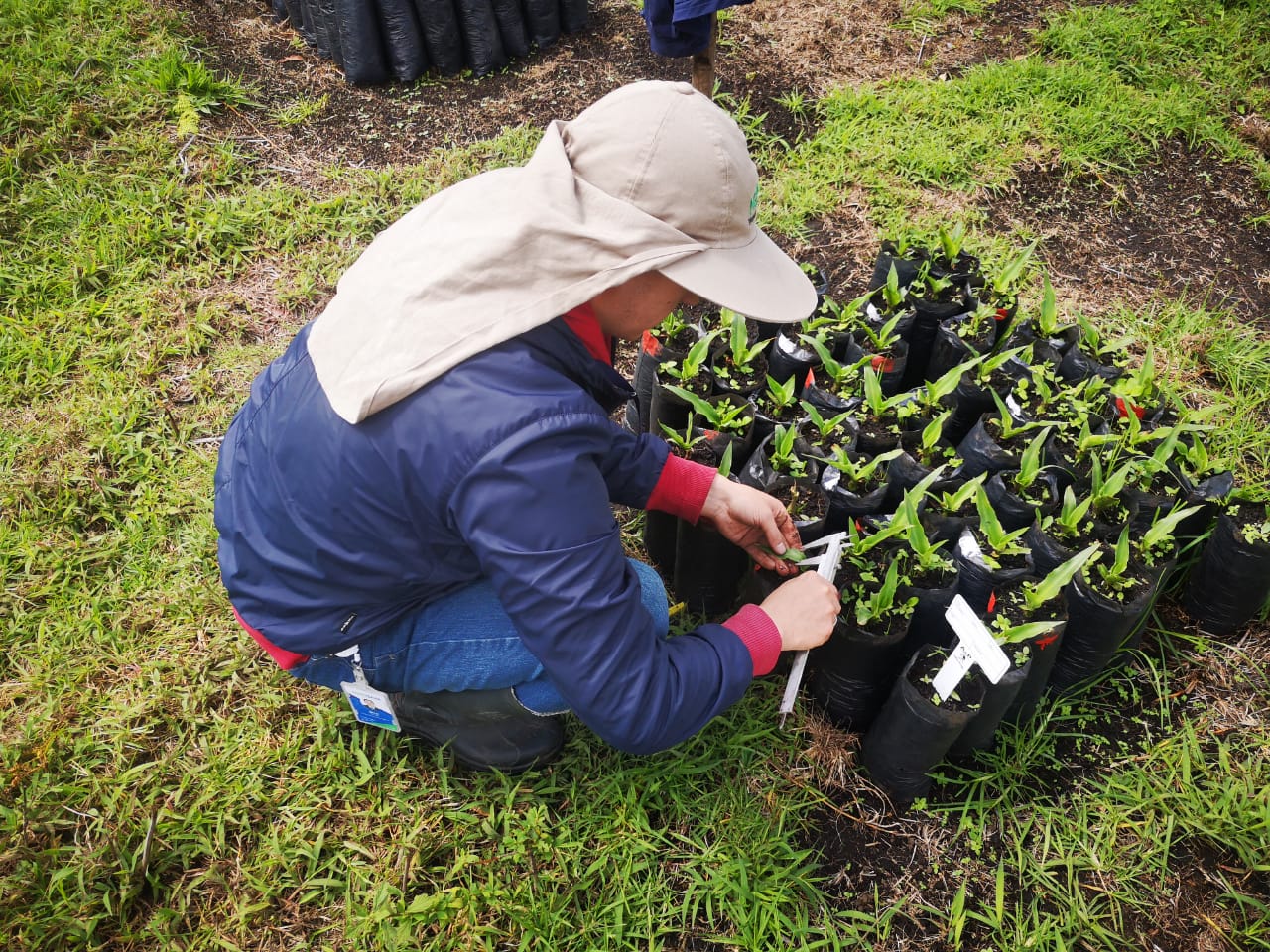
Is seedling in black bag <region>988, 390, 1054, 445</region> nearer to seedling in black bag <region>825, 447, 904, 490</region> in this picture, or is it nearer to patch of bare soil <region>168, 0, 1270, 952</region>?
seedling in black bag <region>825, 447, 904, 490</region>

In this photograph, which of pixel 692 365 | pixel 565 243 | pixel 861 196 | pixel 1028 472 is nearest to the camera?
pixel 565 243

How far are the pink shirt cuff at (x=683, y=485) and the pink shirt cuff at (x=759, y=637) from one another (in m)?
0.39

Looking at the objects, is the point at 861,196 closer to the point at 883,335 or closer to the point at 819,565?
the point at 883,335

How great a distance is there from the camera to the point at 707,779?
6.70 ft

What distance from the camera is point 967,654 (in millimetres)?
1687

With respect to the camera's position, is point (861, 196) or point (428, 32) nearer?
point (861, 196)

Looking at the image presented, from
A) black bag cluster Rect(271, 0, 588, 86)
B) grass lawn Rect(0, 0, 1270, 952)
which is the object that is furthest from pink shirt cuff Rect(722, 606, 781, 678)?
black bag cluster Rect(271, 0, 588, 86)

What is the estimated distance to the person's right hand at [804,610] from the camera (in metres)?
1.70

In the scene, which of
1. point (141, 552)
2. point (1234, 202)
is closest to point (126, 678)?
point (141, 552)

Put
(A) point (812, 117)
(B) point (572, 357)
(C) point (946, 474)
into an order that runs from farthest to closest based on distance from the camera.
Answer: (A) point (812, 117)
(C) point (946, 474)
(B) point (572, 357)

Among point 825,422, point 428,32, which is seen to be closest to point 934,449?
point 825,422

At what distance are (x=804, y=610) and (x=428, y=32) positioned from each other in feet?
13.2

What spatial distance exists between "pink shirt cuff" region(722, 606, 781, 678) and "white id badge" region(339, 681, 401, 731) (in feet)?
2.74

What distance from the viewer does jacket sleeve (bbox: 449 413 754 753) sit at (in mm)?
1281
